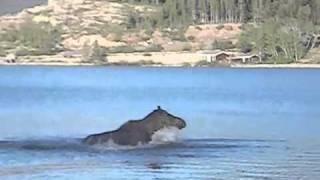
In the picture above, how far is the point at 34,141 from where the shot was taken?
18312 millimetres

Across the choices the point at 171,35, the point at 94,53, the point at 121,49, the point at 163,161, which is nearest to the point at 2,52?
the point at 94,53

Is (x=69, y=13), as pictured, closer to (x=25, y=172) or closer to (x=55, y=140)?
(x=55, y=140)

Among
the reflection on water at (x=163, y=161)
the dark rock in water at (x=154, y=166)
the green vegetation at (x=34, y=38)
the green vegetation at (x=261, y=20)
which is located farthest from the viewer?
the green vegetation at (x=261, y=20)

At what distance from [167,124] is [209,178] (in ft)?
14.9

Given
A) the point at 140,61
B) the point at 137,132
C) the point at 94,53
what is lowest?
the point at 137,132

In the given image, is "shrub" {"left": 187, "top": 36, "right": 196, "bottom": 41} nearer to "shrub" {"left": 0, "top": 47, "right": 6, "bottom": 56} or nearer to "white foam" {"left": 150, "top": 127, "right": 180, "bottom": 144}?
"shrub" {"left": 0, "top": 47, "right": 6, "bottom": 56}

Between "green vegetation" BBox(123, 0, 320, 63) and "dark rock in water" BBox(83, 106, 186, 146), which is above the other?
"green vegetation" BBox(123, 0, 320, 63)

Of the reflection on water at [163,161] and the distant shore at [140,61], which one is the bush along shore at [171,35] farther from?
the reflection on water at [163,161]

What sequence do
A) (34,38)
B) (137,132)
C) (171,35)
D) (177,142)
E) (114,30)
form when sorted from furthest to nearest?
(114,30)
(171,35)
(34,38)
(177,142)
(137,132)

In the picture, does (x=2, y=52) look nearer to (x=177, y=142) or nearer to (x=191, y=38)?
(x=191, y=38)

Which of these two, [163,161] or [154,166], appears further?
[163,161]

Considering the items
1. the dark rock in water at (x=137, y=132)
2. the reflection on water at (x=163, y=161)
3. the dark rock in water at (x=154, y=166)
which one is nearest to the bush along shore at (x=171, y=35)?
the dark rock in water at (x=137, y=132)

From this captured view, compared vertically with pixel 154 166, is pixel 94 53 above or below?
above

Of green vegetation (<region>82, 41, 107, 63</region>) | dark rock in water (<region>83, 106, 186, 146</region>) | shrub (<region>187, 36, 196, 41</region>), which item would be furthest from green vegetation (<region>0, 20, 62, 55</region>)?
dark rock in water (<region>83, 106, 186, 146</region>)
